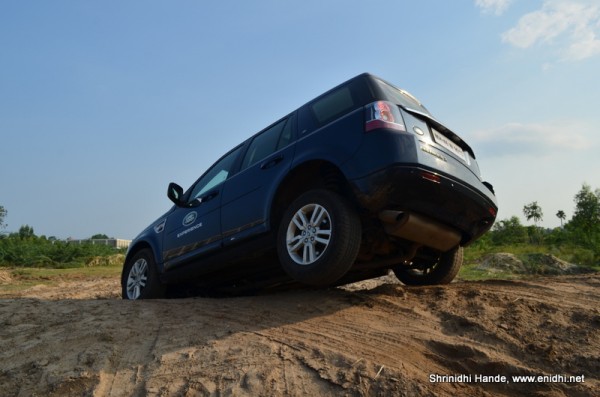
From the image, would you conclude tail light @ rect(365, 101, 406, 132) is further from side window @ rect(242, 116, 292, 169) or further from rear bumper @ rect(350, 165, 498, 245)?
side window @ rect(242, 116, 292, 169)

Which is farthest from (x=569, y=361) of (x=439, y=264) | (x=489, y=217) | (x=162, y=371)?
(x=162, y=371)

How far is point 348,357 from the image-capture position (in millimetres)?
2711

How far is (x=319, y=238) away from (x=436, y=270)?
1866 millimetres

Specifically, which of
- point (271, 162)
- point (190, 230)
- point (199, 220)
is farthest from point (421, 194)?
point (190, 230)

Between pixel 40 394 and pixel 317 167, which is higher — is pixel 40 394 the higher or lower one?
the lower one

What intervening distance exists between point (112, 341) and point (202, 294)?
92.1 inches

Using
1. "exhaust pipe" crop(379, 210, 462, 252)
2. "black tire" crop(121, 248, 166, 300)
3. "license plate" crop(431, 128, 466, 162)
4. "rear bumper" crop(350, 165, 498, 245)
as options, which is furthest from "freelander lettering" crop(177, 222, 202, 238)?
"license plate" crop(431, 128, 466, 162)

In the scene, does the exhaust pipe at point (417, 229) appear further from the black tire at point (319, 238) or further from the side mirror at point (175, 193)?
the side mirror at point (175, 193)

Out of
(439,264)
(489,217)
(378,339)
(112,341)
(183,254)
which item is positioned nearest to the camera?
(378,339)

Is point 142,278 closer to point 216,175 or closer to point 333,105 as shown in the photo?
point 216,175

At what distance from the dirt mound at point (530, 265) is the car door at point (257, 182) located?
6.22 metres

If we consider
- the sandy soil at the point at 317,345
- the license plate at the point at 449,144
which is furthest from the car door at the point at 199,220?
the license plate at the point at 449,144

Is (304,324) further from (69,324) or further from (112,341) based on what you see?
(69,324)

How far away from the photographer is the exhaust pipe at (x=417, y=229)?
3.33 meters
